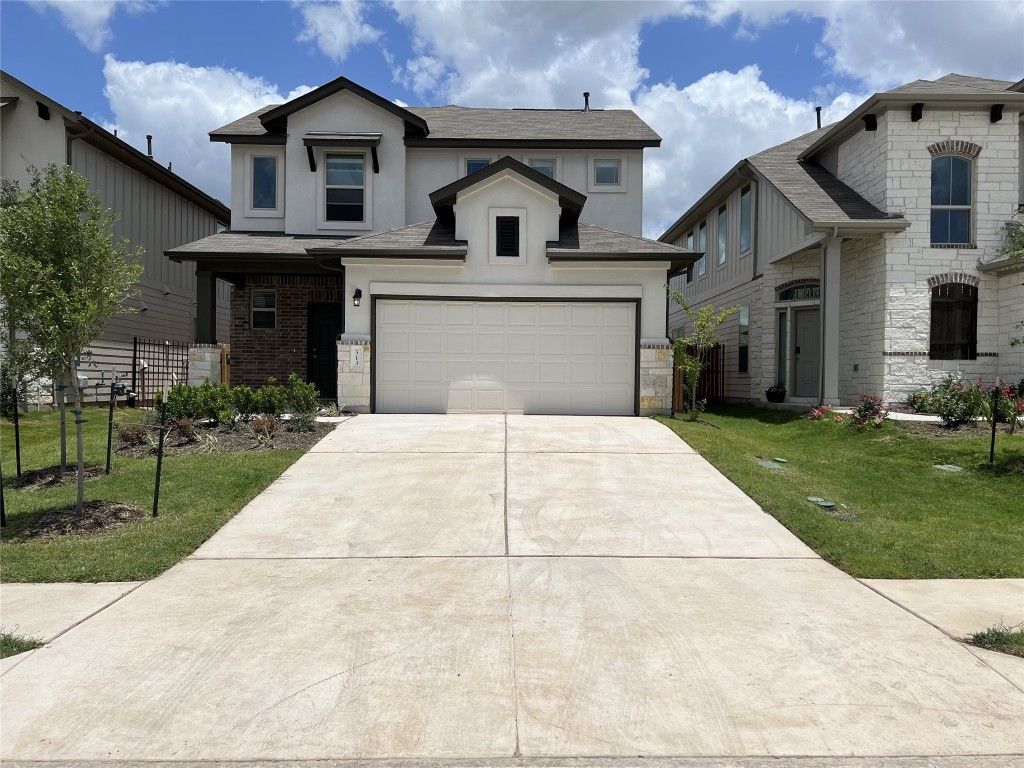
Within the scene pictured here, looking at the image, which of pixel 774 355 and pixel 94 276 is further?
pixel 774 355

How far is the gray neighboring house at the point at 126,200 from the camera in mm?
16188

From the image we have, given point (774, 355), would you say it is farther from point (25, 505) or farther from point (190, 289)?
point (190, 289)

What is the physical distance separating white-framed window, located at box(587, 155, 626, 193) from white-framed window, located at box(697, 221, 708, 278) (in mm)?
6006

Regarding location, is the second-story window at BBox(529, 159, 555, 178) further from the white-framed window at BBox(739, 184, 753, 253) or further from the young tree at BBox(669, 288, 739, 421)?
the young tree at BBox(669, 288, 739, 421)

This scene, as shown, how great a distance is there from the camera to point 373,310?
1445 cm

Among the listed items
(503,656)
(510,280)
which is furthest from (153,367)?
(503,656)

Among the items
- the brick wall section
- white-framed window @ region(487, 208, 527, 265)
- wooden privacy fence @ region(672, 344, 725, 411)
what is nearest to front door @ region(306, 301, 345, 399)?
the brick wall section

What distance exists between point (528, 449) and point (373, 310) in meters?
5.41

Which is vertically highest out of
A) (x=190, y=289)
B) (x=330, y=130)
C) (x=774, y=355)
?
(x=330, y=130)

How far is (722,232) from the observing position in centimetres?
2202

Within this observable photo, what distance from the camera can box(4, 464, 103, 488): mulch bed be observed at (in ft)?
30.1

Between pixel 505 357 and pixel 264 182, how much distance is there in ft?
29.1

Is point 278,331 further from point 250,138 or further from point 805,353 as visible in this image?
point 805,353

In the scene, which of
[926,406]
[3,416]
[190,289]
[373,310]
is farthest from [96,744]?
[190,289]
